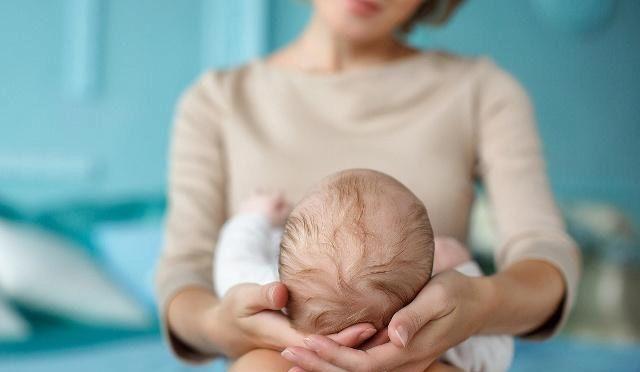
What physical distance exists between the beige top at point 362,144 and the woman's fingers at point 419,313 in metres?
0.29

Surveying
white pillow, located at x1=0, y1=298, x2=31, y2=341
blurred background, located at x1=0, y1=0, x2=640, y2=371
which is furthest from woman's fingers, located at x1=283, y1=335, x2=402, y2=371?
white pillow, located at x1=0, y1=298, x2=31, y2=341

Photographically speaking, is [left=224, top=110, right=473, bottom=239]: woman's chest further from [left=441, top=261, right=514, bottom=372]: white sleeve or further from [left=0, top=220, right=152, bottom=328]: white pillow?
[left=0, top=220, right=152, bottom=328]: white pillow

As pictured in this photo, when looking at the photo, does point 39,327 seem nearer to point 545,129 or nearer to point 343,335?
point 343,335

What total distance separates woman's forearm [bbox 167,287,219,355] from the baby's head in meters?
0.20

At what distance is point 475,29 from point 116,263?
3.78 ft

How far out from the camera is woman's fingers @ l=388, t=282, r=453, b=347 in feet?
1.84

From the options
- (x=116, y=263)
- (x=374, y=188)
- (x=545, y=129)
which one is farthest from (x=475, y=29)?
(x=374, y=188)

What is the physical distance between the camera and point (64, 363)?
126cm

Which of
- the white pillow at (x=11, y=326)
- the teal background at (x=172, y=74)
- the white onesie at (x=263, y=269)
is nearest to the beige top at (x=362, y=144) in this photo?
the white onesie at (x=263, y=269)

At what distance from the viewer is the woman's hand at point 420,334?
1.86 ft

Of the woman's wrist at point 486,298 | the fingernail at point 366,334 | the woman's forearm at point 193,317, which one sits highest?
the woman's forearm at point 193,317

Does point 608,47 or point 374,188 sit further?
point 608,47

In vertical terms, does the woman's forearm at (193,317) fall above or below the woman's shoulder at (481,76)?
below

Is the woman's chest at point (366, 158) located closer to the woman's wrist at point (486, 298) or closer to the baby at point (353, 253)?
the woman's wrist at point (486, 298)
